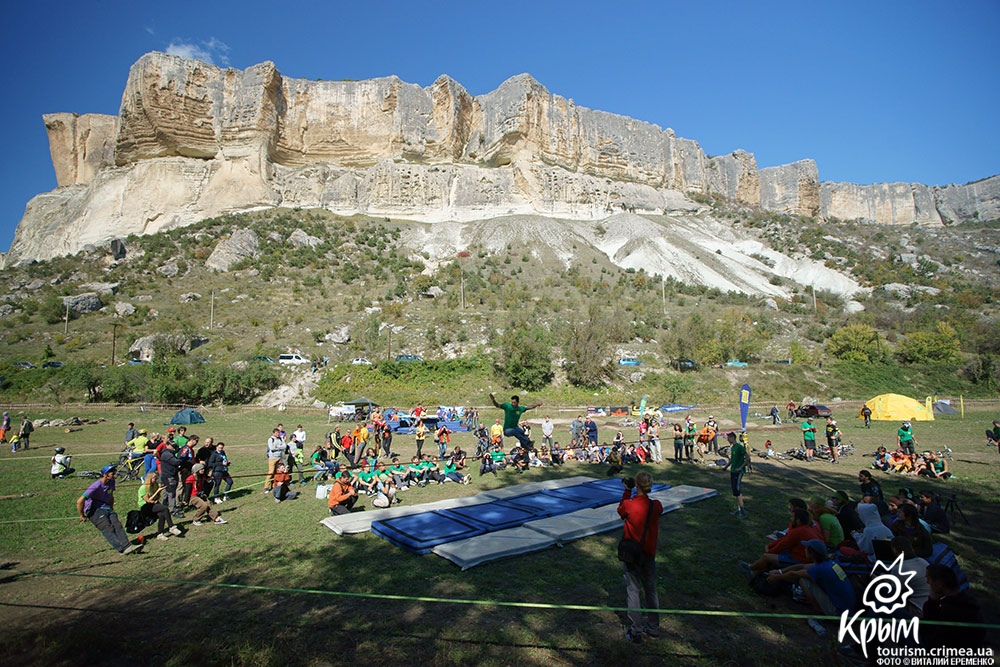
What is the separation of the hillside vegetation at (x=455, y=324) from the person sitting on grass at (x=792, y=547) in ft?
70.7

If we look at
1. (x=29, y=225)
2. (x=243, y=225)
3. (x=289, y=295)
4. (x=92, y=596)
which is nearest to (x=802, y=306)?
(x=289, y=295)

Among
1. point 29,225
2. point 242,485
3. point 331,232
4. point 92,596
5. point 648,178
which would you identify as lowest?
point 242,485

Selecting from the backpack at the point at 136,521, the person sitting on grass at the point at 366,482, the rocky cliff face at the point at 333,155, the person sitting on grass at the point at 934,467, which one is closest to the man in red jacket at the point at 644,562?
the person sitting on grass at the point at 366,482

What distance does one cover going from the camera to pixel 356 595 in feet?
14.8

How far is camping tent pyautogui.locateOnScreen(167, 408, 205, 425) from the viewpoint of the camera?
19.9 m

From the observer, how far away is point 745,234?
220 feet

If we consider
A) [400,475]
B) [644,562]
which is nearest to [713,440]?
[400,475]

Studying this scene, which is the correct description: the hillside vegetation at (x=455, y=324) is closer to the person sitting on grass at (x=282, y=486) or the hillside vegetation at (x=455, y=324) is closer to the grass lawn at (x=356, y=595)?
the person sitting on grass at (x=282, y=486)

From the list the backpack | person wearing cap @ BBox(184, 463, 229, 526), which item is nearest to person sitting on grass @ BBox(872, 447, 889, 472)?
person wearing cap @ BBox(184, 463, 229, 526)

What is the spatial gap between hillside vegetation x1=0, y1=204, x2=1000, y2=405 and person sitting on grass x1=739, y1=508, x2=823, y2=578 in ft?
70.7

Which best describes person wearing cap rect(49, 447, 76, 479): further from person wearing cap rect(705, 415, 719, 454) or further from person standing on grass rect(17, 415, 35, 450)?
person wearing cap rect(705, 415, 719, 454)

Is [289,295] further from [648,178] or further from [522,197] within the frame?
[648,178]

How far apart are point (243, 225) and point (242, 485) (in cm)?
5082

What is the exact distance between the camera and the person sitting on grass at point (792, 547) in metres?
4.88
